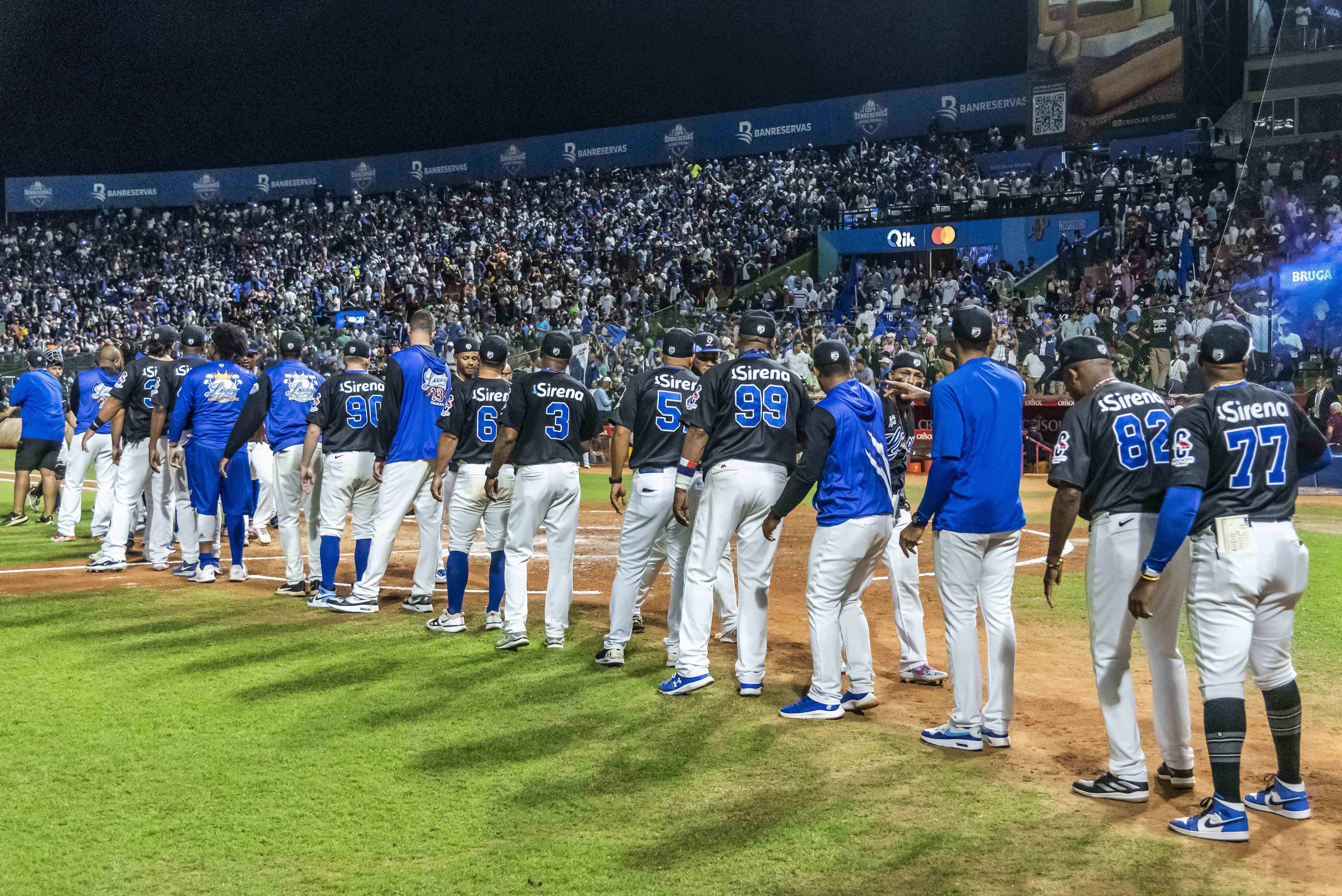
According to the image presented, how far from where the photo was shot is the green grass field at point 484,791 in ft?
13.2

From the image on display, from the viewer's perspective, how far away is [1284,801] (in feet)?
15.3

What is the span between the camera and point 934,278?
2884cm

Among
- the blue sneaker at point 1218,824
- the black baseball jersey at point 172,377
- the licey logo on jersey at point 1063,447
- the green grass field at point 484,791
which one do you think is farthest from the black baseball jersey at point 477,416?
the blue sneaker at point 1218,824

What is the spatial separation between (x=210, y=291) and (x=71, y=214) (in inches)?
442

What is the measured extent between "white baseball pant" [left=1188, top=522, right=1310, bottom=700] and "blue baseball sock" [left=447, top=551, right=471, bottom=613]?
534cm

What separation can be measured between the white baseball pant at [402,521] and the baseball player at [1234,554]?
586cm

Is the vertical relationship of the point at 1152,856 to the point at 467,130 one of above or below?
below

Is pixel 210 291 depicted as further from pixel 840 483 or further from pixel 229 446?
pixel 840 483

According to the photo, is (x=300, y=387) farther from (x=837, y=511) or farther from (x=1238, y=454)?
(x=1238, y=454)

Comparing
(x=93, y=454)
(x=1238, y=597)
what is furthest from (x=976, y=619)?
(x=93, y=454)

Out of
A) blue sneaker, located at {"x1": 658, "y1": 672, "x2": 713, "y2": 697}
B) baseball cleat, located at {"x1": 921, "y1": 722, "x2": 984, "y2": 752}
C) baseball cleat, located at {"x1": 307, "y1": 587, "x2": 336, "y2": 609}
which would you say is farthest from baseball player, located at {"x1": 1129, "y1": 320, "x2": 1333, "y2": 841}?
baseball cleat, located at {"x1": 307, "y1": 587, "x2": 336, "y2": 609}

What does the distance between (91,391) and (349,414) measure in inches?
236

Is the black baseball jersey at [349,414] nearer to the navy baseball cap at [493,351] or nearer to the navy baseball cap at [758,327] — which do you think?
the navy baseball cap at [493,351]

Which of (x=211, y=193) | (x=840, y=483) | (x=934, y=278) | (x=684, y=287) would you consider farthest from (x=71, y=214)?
Answer: (x=840, y=483)
